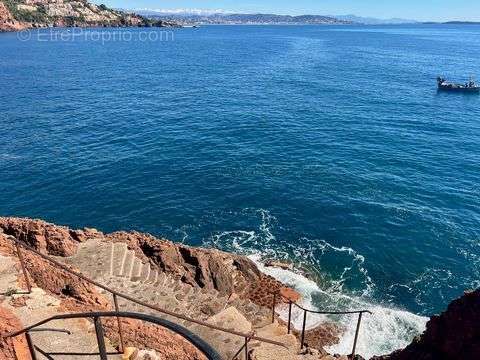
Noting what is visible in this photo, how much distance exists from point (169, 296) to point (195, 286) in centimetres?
361

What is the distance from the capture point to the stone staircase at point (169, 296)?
18.6 m

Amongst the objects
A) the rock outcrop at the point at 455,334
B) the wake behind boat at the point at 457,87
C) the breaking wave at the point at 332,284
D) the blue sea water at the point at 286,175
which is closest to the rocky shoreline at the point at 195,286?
the rock outcrop at the point at 455,334

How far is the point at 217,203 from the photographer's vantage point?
125 ft

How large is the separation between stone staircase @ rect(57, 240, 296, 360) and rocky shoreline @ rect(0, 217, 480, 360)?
30cm

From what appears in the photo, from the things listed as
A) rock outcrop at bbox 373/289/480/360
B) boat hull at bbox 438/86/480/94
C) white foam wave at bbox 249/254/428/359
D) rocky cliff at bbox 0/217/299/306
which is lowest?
white foam wave at bbox 249/254/428/359

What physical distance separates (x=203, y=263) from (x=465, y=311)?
15726 mm

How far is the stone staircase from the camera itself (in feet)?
61.0

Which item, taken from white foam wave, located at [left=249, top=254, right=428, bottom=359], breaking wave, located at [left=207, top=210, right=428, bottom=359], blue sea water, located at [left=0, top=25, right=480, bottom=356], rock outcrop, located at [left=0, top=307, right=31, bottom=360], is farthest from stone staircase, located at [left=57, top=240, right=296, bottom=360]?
rock outcrop, located at [left=0, top=307, right=31, bottom=360]

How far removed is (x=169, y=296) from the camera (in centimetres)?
2088

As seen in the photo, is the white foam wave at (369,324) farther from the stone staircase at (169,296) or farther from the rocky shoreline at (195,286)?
the stone staircase at (169,296)

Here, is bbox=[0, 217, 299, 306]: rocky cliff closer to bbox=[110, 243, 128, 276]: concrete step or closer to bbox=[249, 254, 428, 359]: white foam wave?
bbox=[110, 243, 128, 276]: concrete step

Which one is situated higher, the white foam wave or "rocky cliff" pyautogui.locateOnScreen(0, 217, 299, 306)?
"rocky cliff" pyautogui.locateOnScreen(0, 217, 299, 306)

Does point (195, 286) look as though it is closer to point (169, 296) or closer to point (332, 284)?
point (169, 296)

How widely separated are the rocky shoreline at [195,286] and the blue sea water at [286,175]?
3176mm
